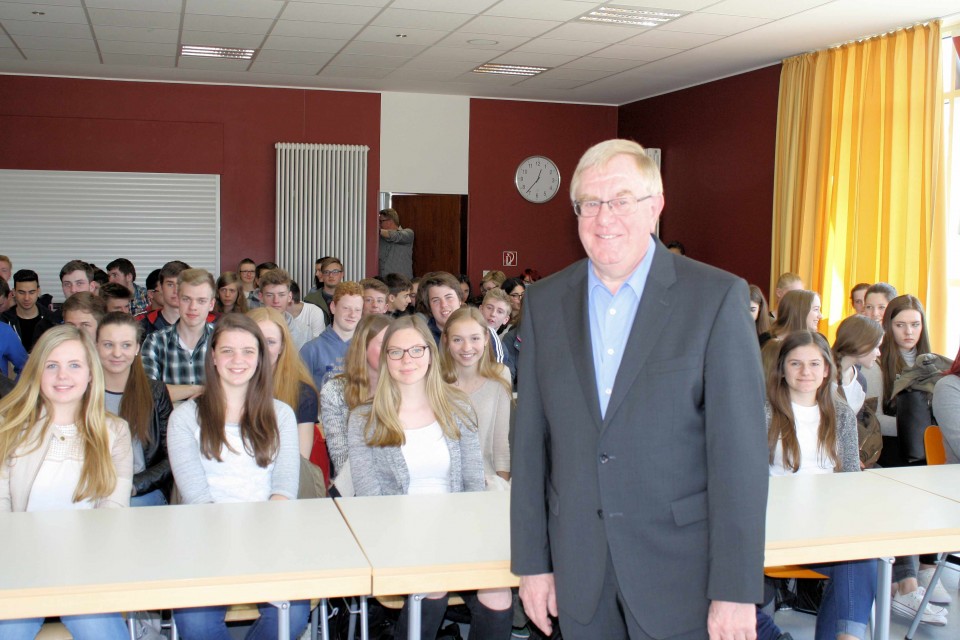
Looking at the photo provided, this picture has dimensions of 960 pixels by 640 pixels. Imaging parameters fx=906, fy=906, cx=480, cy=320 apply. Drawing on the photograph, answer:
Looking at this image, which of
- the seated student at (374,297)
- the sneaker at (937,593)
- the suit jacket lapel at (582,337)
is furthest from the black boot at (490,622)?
the seated student at (374,297)

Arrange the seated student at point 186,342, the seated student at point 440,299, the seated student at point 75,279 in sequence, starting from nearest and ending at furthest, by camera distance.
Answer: the seated student at point 186,342, the seated student at point 440,299, the seated student at point 75,279

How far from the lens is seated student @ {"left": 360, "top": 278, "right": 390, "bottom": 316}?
6.01m

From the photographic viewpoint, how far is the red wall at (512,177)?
11.1 metres

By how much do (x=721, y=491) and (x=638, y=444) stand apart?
177mm

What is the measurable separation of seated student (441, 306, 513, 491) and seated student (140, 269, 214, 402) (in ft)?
4.52

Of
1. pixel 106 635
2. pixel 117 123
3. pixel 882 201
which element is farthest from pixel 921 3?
pixel 117 123

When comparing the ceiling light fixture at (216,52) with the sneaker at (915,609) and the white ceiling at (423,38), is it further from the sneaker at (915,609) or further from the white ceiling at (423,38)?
the sneaker at (915,609)

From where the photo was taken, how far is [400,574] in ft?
7.37

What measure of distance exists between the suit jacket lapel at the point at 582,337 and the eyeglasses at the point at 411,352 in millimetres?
1534

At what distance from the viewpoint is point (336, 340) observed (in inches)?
206

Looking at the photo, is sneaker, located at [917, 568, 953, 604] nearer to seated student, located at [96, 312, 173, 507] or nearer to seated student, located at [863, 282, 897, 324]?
seated student, located at [863, 282, 897, 324]

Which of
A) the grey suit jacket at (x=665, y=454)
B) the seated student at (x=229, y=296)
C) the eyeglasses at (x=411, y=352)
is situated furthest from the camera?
the seated student at (x=229, y=296)

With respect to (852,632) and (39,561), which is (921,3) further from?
(39,561)

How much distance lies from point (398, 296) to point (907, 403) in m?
3.90
